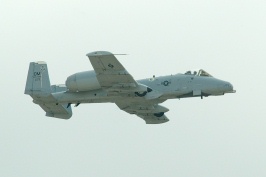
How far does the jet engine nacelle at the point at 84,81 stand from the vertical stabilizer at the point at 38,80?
9.68ft

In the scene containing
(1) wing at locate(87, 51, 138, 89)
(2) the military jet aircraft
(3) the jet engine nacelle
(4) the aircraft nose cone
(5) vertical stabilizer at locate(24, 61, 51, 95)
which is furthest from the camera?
(5) vertical stabilizer at locate(24, 61, 51, 95)

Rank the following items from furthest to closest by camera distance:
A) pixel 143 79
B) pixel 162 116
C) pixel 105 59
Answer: pixel 162 116
pixel 143 79
pixel 105 59

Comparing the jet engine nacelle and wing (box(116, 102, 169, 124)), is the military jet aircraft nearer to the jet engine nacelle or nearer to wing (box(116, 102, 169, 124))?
the jet engine nacelle

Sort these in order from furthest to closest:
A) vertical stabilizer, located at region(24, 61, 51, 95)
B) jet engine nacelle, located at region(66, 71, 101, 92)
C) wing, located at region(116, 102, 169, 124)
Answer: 1. wing, located at region(116, 102, 169, 124)
2. vertical stabilizer, located at region(24, 61, 51, 95)
3. jet engine nacelle, located at region(66, 71, 101, 92)

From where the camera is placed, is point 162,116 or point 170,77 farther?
point 162,116

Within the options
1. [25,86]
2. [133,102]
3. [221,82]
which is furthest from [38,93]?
[221,82]

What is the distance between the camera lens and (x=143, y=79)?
86.6m

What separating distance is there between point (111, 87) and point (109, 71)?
2.19m

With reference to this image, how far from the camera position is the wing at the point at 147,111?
3570 inches

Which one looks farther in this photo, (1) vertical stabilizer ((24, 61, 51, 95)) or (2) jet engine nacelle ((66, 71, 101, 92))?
(1) vertical stabilizer ((24, 61, 51, 95))

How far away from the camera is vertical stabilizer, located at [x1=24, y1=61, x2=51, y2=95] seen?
8756 cm

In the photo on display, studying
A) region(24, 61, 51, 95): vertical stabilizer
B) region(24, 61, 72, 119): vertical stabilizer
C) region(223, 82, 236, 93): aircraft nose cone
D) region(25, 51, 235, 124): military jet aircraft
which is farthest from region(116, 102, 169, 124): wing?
region(223, 82, 236, 93): aircraft nose cone

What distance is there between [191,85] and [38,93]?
41.2 ft

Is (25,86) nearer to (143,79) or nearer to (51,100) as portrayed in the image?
(51,100)
